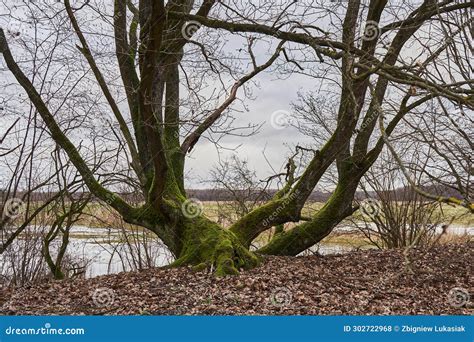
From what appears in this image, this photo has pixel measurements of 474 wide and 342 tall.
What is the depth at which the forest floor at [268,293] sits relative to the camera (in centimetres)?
559

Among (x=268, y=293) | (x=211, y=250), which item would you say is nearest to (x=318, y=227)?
(x=211, y=250)

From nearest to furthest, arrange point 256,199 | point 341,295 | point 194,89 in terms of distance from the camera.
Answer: point 341,295 → point 194,89 → point 256,199

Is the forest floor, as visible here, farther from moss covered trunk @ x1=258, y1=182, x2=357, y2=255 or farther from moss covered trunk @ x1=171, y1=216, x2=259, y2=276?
moss covered trunk @ x1=258, y1=182, x2=357, y2=255

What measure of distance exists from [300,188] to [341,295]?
11.1 feet

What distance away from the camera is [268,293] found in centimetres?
612

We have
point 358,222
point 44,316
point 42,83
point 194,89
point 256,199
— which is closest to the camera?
point 44,316

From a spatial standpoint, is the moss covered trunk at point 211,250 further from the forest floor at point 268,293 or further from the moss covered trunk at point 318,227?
the moss covered trunk at point 318,227

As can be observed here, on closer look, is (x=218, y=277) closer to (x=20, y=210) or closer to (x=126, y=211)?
(x=126, y=211)

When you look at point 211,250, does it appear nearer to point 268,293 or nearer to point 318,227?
point 268,293

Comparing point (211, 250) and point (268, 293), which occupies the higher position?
point (211, 250)

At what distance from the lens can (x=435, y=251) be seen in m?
9.27

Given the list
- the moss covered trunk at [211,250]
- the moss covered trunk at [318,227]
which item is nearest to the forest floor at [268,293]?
the moss covered trunk at [211,250]

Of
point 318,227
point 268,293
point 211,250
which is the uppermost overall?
point 318,227

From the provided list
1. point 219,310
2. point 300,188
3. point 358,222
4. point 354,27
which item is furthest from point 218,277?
point 358,222
